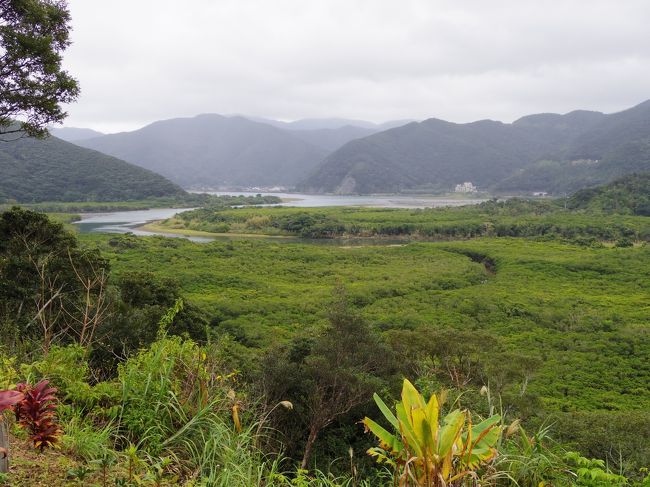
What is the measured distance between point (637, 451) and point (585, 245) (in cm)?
4359

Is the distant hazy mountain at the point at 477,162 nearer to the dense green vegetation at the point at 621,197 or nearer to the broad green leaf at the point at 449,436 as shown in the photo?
the dense green vegetation at the point at 621,197

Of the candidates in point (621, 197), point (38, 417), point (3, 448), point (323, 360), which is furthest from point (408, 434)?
point (621, 197)

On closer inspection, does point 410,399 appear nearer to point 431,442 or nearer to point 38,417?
point 431,442

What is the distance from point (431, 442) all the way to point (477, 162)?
633ft

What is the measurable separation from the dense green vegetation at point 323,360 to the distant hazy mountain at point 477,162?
368 feet

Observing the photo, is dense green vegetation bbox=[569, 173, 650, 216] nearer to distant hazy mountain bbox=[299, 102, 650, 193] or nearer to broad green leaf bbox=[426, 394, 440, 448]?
distant hazy mountain bbox=[299, 102, 650, 193]

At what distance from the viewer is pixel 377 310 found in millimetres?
21047

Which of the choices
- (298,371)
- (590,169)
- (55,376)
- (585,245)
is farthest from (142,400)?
(590,169)

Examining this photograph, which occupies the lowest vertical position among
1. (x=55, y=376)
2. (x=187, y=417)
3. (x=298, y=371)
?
(x=298, y=371)

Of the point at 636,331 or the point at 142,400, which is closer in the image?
the point at 142,400

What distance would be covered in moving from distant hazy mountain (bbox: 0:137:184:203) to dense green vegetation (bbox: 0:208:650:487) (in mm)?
60489

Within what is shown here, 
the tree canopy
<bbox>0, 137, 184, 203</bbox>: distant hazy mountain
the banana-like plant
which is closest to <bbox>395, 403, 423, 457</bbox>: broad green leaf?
the banana-like plant

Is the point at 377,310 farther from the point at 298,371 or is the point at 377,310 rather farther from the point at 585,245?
the point at 585,245

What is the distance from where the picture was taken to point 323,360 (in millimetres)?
7145
